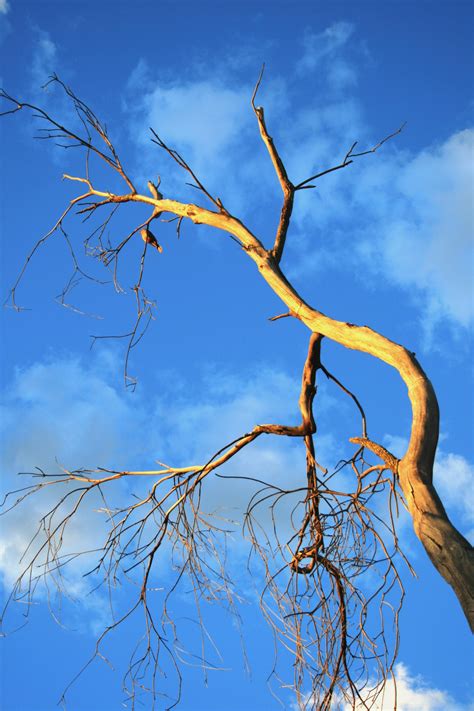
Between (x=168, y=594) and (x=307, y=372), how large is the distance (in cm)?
118

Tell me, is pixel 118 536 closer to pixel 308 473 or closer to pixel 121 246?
pixel 308 473

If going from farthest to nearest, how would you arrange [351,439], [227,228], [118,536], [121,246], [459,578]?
[121,246]
[227,228]
[118,536]
[351,439]
[459,578]

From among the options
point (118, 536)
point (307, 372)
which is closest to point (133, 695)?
point (118, 536)

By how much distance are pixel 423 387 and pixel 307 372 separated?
87cm

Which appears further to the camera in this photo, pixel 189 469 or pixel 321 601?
pixel 189 469

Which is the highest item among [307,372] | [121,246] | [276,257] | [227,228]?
[121,246]

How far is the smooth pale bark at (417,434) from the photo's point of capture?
2346 millimetres

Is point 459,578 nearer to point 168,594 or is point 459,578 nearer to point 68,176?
point 168,594

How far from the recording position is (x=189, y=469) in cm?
351

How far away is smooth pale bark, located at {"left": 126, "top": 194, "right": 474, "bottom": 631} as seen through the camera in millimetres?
2346

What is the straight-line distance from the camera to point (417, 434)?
105 inches

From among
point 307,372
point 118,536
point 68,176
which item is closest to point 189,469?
point 118,536

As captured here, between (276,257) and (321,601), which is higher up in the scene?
(276,257)

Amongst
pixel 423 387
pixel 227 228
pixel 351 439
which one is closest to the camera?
pixel 423 387
